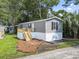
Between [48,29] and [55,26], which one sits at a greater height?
[55,26]

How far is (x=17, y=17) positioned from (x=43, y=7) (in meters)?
7.59

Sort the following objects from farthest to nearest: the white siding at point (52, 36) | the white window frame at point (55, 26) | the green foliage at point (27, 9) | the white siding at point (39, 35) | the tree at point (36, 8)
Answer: the green foliage at point (27, 9) < the tree at point (36, 8) < the white window frame at point (55, 26) < the white siding at point (39, 35) < the white siding at point (52, 36)

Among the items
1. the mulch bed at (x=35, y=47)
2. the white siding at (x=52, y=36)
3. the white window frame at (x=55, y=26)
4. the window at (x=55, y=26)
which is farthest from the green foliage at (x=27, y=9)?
the mulch bed at (x=35, y=47)

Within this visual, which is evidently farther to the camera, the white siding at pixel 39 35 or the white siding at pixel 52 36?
the white siding at pixel 39 35

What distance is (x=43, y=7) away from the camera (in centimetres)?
4522

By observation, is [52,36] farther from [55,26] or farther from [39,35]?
[39,35]

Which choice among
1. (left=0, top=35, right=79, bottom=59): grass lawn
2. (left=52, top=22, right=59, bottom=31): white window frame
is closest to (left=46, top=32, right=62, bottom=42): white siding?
(left=52, top=22, right=59, bottom=31): white window frame

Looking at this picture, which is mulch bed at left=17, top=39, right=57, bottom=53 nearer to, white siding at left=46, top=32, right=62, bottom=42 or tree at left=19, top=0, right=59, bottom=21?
white siding at left=46, top=32, right=62, bottom=42

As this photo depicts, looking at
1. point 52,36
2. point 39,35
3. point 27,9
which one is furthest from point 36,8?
point 52,36

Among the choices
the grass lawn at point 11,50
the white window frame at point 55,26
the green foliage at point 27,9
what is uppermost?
the green foliage at point 27,9

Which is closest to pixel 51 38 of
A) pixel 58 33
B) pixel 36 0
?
pixel 58 33

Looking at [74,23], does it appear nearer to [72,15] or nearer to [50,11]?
[72,15]

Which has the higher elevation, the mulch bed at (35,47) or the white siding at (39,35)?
the white siding at (39,35)

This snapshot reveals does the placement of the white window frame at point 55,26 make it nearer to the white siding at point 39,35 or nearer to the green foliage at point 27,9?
the white siding at point 39,35
